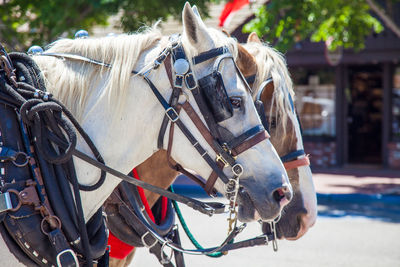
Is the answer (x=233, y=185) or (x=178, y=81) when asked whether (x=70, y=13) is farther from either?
(x=233, y=185)

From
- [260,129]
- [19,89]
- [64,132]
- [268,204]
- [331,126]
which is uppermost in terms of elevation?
[19,89]

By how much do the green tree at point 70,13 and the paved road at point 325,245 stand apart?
14.5ft

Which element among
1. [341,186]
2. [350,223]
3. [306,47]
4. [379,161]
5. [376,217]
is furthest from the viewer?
[379,161]

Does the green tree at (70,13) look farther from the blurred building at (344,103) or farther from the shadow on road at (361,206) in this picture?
the shadow on road at (361,206)

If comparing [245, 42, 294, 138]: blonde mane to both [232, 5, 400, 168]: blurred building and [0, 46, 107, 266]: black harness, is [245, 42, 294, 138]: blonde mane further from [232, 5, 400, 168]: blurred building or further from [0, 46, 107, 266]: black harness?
[232, 5, 400, 168]: blurred building

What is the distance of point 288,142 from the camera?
125 inches

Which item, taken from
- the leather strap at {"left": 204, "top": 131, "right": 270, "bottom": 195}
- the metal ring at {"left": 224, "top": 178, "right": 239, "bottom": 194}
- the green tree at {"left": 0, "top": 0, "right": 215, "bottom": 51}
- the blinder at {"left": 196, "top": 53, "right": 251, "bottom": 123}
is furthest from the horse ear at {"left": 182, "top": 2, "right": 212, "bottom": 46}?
the green tree at {"left": 0, "top": 0, "right": 215, "bottom": 51}

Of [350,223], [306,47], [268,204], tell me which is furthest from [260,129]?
[306,47]

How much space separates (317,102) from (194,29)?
40.5 ft

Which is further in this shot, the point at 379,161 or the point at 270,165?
the point at 379,161

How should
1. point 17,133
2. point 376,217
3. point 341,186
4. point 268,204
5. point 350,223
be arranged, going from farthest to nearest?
point 341,186, point 376,217, point 350,223, point 268,204, point 17,133

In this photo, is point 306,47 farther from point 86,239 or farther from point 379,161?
point 86,239

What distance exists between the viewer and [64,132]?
1865mm

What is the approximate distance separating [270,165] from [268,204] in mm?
162
